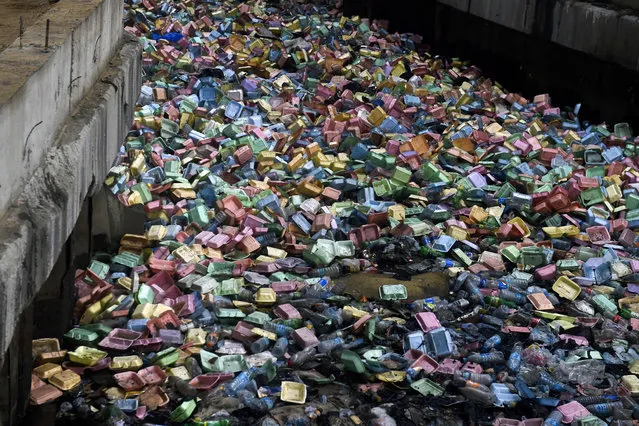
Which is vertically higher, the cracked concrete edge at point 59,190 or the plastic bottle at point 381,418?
the cracked concrete edge at point 59,190

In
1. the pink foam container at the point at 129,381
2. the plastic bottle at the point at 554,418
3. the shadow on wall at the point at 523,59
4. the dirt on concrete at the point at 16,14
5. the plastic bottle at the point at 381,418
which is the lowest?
the pink foam container at the point at 129,381

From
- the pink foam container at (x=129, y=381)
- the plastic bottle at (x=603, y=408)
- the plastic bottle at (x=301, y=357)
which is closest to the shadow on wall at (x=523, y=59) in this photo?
the plastic bottle at (x=603, y=408)

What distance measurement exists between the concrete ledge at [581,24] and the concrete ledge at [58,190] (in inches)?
209

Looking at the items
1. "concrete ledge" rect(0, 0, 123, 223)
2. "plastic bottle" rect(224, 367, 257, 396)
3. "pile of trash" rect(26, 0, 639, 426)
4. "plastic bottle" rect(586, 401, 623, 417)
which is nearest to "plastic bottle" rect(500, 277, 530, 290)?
"pile of trash" rect(26, 0, 639, 426)

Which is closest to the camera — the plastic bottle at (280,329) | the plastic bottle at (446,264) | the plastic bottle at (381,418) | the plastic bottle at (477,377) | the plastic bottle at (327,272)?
the plastic bottle at (381,418)

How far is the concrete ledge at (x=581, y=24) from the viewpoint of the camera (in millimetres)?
9086

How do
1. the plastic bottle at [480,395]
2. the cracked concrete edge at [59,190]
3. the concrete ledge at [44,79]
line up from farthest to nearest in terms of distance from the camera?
the plastic bottle at [480,395] → the concrete ledge at [44,79] → the cracked concrete edge at [59,190]

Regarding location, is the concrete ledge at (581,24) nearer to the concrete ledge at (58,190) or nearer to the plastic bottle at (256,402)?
the concrete ledge at (58,190)

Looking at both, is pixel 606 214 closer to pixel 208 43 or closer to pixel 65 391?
pixel 65 391

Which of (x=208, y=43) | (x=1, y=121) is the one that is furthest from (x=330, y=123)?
(x=1, y=121)

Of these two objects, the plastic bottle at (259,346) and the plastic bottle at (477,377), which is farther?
the plastic bottle at (259,346)

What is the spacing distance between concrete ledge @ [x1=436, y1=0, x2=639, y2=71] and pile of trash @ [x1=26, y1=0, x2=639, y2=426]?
2.42 feet

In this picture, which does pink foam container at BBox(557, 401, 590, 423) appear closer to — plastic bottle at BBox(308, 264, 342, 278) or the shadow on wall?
plastic bottle at BBox(308, 264, 342, 278)

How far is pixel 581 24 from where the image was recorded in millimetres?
9742
